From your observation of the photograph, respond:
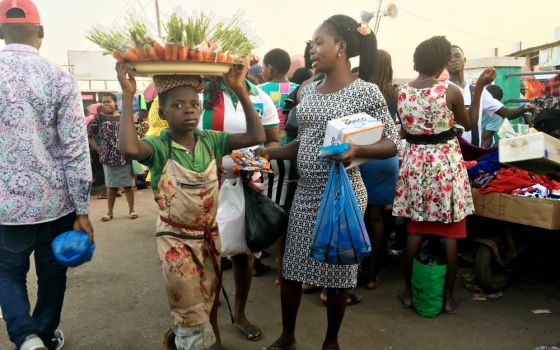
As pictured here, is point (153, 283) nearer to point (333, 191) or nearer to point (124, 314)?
point (124, 314)

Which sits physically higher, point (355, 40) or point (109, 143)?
point (355, 40)

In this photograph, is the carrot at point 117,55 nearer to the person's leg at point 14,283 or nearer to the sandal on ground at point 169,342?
the person's leg at point 14,283

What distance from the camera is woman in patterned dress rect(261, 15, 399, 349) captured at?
2826 mm

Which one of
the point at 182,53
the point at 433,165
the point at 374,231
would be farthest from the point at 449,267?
the point at 182,53

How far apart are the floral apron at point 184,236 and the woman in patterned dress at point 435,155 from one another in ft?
6.14

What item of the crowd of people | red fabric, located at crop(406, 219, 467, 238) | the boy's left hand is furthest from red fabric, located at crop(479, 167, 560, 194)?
the boy's left hand

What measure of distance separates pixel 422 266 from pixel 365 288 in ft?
2.42

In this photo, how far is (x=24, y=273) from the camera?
2869mm

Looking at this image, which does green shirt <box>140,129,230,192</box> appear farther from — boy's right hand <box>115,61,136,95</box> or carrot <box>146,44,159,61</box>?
carrot <box>146,44,159,61</box>

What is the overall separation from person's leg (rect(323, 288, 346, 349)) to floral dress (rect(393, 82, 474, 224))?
47.7 inches

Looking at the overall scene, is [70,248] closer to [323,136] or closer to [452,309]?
[323,136]

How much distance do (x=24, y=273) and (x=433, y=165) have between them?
3.02m

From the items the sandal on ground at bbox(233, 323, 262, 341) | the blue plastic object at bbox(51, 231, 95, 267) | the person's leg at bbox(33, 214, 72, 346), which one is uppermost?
the blue plastic object at bbox(51, 231, 95, 267)

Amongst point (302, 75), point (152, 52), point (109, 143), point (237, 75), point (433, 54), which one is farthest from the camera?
point (109, 143)
